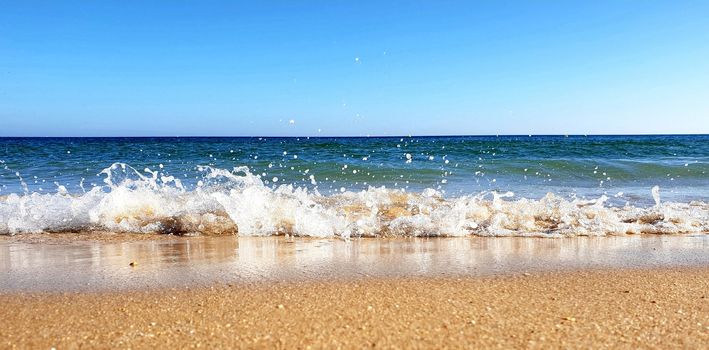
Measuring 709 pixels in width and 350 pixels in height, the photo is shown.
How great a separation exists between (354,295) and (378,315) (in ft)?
1.04

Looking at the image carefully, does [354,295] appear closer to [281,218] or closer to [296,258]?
[296,258]

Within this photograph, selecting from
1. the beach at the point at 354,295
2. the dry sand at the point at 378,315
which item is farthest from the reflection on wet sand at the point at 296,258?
the dry sand at the point at 378,315

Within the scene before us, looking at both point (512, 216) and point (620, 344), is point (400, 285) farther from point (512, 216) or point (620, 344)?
point (512, 216)

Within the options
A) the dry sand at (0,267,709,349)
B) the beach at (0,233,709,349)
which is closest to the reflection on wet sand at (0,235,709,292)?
the beach at (0,233,709,349)

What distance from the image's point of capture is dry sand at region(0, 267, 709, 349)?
1.83m

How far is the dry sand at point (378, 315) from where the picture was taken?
72.1 inches

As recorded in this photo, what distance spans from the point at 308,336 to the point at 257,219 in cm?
270

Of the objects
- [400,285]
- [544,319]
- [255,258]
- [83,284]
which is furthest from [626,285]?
[83,284]

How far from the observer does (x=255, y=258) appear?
10.7ft

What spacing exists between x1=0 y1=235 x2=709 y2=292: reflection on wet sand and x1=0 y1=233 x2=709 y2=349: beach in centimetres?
1

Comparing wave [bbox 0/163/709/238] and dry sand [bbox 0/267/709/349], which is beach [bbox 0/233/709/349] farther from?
wave [bbox 0/163/709/238]

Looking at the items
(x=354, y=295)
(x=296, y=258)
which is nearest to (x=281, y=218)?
(x=296, y=258)

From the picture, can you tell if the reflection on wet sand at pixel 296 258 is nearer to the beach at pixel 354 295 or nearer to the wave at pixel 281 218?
the beach at pixel 354 295

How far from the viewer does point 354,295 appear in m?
2.38
